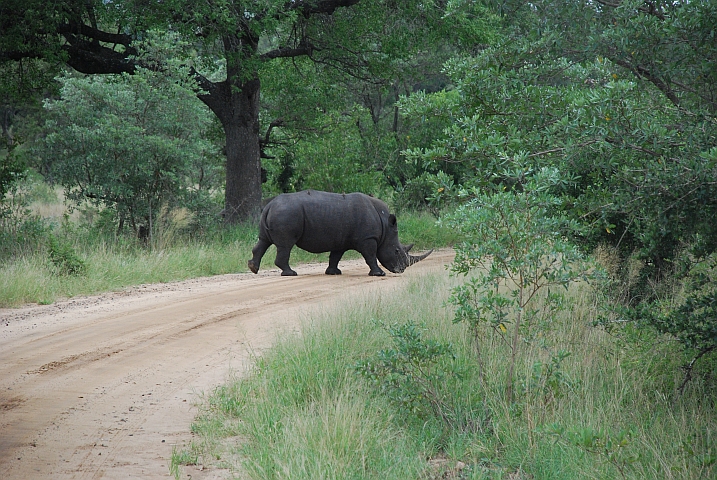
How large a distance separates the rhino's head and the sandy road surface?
2.96m

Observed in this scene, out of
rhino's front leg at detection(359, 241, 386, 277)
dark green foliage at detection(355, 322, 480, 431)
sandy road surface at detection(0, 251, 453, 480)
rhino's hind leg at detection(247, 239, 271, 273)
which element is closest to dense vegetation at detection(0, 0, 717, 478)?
dark green foliage at detection(355, 322, 480, 431)

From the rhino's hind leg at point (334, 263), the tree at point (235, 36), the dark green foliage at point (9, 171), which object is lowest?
the rhino's hind leg at point (334, 263)

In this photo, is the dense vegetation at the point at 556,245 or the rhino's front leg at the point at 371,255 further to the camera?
the rhino's front leg at the point at 371,255

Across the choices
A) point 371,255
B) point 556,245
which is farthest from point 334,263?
point 556,245

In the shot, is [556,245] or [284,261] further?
[284,261]

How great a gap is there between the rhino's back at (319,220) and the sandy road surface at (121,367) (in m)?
2.27

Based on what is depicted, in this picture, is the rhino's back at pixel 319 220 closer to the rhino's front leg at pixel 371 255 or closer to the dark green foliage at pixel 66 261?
the rhino's front leg at pixel 371 255

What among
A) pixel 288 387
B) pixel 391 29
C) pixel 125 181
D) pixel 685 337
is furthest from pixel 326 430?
pixel 391 29

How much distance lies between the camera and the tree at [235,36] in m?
16.3

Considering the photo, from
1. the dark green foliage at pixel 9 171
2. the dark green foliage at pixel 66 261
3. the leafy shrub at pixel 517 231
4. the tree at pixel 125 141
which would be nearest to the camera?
the leafy shrub at pixel 517 231

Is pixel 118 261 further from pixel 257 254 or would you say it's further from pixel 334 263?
pixel 334 263

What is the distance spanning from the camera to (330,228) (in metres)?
15.4

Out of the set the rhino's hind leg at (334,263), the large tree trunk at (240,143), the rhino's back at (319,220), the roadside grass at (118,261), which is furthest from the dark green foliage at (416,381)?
the large tree trunk at (240,143)

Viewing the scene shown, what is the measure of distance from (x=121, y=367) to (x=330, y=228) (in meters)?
8.00
